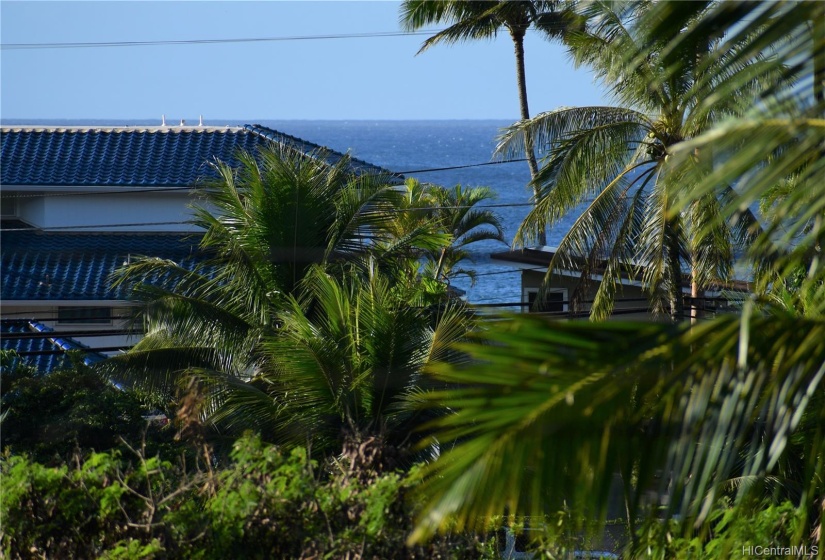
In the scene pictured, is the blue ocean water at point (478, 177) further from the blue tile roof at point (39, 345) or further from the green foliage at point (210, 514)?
the green foliage at point (210, 514)

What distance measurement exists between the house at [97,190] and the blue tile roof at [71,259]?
0.08ft

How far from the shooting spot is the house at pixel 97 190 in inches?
889

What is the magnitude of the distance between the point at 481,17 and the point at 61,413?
16.8m

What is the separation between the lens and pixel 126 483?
5094 millimetres

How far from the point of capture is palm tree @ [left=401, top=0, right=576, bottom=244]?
23281 mm

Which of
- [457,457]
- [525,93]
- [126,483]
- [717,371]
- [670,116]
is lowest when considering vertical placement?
[126,483]

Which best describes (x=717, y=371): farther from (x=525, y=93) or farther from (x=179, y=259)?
(x=525, y=93)

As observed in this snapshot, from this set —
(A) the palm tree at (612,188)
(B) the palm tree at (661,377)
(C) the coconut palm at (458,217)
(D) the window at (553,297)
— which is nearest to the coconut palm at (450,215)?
(C) the coconut palm at (458,217)

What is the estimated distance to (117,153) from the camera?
81.5ft

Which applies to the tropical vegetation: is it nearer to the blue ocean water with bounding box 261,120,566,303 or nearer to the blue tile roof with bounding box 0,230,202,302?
the blue ocean water with bounding box 261,120,566,303

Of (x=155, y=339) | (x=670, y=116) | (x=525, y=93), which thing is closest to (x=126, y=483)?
(x=155, y=339)

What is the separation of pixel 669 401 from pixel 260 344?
8080 mm

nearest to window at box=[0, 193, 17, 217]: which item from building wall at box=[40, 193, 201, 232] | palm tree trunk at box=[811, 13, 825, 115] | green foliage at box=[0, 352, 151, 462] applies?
building wall at box=[40, 193, 201, 232]

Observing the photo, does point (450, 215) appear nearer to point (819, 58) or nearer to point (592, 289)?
point (592, 289)
